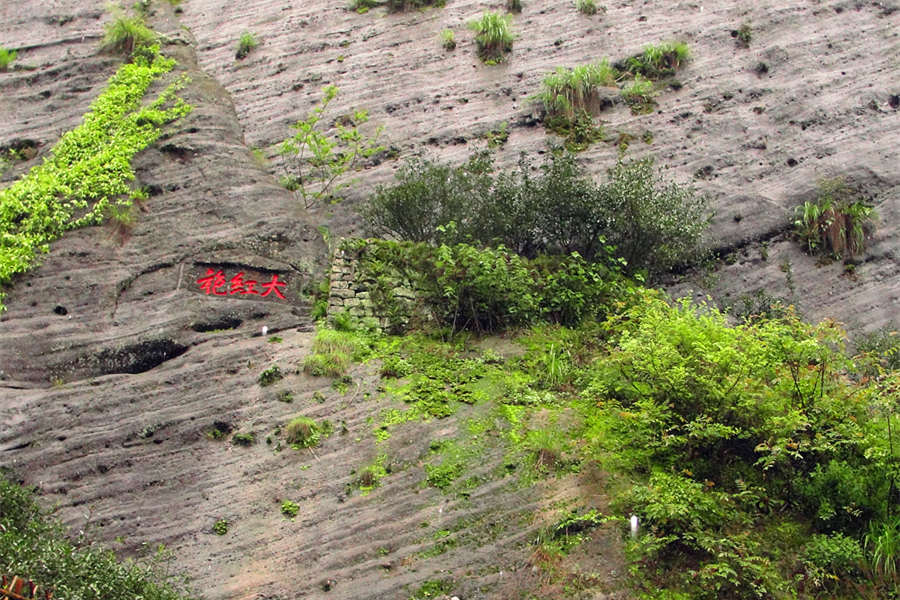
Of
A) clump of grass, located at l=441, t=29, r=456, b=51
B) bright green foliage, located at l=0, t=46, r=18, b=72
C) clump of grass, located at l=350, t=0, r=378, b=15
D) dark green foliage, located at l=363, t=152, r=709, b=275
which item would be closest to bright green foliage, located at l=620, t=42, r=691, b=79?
clump of grass, located at l=441, t=29, r=456, b=51

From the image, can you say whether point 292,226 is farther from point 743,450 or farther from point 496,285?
point 743,450

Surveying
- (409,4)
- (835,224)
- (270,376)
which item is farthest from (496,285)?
(409,4)

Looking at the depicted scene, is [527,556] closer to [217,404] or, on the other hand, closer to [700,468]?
[700,468]

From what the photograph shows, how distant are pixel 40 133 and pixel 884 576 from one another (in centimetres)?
1404

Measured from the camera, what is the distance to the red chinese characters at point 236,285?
12.3 metres

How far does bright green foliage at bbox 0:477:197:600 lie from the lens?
7621mm

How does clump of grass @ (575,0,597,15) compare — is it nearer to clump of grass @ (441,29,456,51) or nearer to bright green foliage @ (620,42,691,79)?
bright green foliage @ (620,42,691,79)

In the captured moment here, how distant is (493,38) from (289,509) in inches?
421

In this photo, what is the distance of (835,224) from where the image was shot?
13.6 m

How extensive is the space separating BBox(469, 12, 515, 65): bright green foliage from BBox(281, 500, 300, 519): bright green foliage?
10243 millimetres

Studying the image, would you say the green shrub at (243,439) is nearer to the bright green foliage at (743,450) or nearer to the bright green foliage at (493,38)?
the bright green foliage at (743,450)

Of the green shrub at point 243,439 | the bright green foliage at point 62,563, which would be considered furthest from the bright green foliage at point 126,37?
the bright green foliage at point 62,563

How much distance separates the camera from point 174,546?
9.05 metres

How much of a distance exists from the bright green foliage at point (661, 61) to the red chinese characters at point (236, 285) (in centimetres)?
795
